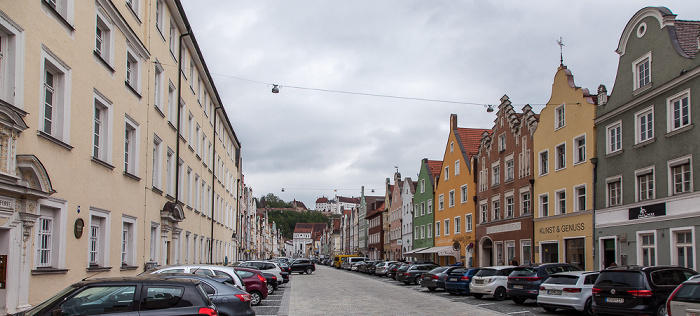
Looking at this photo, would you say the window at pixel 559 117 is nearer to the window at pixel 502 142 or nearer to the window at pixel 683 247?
the window at pixel 502 142

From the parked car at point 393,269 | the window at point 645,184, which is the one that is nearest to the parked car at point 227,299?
the window at point 645,184

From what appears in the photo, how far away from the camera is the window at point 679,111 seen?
73.3ft

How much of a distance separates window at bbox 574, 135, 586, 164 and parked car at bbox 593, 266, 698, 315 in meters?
A: 14.4

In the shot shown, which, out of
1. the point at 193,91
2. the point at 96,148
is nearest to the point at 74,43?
the point at 96,148

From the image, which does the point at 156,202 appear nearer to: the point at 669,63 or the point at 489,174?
the point at 669,63

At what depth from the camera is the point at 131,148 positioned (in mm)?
19750

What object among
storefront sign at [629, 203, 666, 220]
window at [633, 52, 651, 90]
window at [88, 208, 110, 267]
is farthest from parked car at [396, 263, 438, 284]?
window at [88, 208, 110, 267]

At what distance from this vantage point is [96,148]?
54.5ft

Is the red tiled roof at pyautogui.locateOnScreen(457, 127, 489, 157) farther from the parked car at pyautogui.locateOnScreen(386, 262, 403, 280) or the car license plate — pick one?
the car license plate

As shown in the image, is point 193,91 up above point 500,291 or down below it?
above

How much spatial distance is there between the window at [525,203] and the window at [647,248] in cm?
1116

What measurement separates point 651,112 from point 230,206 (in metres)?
36.7

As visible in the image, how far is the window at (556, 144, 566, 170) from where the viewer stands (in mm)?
32034

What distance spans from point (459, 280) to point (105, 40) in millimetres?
18500
